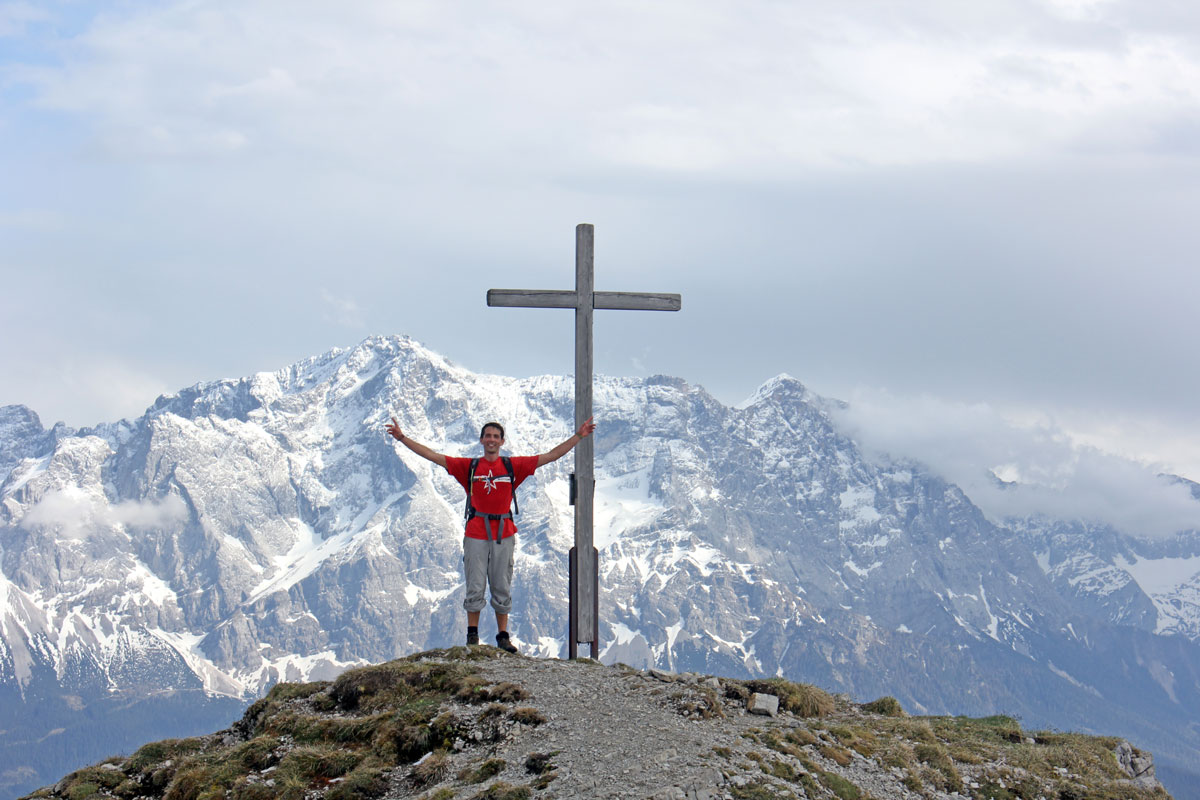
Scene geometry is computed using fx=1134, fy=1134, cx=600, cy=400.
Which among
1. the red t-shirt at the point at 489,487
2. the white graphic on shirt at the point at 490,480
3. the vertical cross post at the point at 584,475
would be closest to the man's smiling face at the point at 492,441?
the red t-shirt at the point at 489,487

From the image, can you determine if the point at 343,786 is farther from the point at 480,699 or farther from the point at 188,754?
the point at 188,754

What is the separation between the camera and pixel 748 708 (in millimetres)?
19016

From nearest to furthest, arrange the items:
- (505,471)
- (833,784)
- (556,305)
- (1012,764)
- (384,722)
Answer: (833,784) → (384,722) → (1012,764) → (505,471) → (556,305)

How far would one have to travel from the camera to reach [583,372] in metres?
24.3

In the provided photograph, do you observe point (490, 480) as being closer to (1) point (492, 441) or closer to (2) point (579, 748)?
(1) point (492, 441)

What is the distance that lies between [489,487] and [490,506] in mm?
367

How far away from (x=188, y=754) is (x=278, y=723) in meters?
2.30

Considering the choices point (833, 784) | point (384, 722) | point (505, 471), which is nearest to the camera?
point (833, 784)

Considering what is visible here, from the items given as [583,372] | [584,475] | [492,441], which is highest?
[583,372]

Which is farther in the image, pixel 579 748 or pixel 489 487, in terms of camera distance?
pixel 489 487

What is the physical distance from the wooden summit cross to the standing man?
1.78 m

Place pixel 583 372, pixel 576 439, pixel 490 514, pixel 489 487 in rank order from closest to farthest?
pixel 489 487, pixel 490 514, pixel 576 439, pixel 583 372

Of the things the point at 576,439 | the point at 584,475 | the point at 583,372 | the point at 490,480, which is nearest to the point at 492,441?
the point at 490,480

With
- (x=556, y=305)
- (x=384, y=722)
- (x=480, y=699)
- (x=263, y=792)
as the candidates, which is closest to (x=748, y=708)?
(x=480, y=699)
